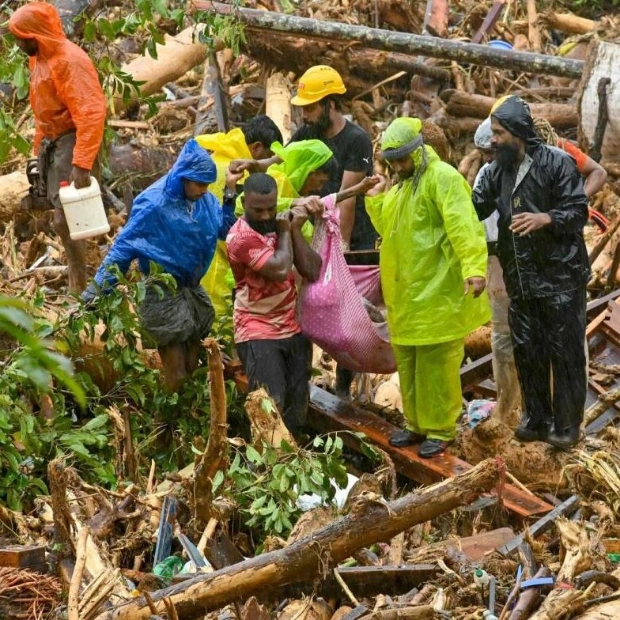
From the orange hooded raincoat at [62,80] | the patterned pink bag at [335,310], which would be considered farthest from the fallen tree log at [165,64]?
the patterned pink bag at [335,310]

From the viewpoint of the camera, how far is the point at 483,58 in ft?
35.3

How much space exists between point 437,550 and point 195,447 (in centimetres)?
138

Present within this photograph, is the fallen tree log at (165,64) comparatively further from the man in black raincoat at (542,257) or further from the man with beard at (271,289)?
the man in black raincoat at (542,257)

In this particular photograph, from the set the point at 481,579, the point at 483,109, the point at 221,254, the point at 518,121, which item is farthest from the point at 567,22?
the point at 481,579

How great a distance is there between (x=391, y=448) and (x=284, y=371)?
74 centimetres

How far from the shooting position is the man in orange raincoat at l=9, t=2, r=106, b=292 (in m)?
7.24

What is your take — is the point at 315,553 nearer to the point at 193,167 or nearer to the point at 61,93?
the point at 193,167

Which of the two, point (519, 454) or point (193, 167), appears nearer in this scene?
point (193, 167)

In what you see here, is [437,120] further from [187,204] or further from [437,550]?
[437,550]

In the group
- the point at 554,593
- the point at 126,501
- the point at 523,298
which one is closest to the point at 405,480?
the point at 523,298

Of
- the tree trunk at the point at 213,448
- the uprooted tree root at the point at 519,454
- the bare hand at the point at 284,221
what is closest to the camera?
the tree trunk at the point at 213,448

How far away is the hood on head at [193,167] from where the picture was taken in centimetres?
631

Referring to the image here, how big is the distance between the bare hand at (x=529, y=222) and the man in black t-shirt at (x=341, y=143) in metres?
1.84

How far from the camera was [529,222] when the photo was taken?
585cm
